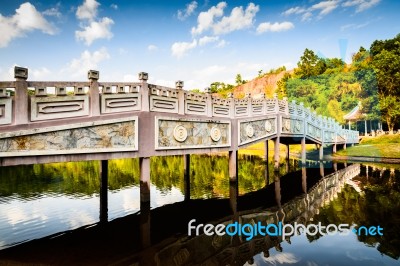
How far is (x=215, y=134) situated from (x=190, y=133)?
1615 mm

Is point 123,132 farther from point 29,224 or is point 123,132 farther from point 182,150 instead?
point 29,224

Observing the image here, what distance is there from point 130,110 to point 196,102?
3.37 m

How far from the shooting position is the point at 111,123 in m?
A: 9.30

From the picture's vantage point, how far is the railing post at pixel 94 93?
8.90m

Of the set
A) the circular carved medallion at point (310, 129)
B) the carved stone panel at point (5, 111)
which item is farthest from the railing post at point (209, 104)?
the circular carved medallion at point (310, 129)

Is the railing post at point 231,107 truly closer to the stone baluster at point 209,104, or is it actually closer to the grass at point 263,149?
the stone baluster at point 209,104

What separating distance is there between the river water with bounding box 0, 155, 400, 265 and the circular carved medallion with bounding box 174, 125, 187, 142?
103 inches

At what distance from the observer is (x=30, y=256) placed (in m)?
6.31

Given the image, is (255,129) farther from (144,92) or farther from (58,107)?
(58,107)

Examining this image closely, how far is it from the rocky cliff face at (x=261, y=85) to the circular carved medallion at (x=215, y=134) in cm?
7793

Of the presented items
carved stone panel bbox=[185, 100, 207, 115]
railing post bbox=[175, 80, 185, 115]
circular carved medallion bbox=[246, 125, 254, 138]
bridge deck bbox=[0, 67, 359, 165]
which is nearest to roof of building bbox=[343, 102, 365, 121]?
circular carved medallion bbox=[246, 125, 254, 138]

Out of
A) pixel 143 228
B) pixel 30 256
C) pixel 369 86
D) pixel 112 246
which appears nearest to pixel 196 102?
pixel 143 228

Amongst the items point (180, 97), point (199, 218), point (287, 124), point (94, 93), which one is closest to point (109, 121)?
point (94, 93)

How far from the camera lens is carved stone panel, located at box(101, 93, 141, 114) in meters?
9.26
